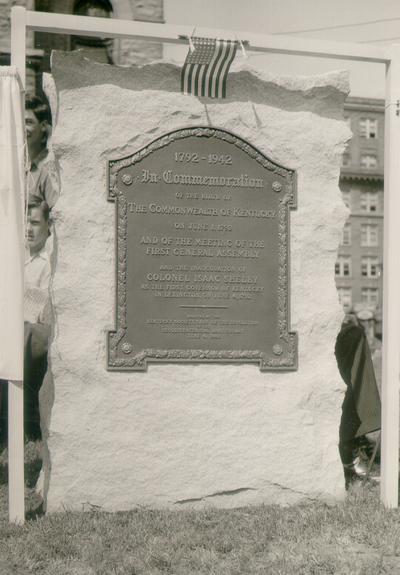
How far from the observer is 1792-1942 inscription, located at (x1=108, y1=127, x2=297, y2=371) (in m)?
5.32

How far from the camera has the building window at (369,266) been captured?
253 feet

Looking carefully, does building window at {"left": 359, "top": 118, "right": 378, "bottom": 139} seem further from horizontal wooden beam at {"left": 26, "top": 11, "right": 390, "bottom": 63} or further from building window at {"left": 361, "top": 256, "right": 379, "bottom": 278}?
horizontal wooden beam at {"left": 26, "top": 11, "right": 390, "bottom": 63}

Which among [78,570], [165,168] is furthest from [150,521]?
[165,168]

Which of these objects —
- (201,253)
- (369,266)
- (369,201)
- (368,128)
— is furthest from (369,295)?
(201,253)

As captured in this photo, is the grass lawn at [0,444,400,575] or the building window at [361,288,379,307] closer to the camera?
the grass lawn at [0,444,400,575]

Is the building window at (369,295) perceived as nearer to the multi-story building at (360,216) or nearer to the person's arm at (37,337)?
the multi-story building at (360,216)

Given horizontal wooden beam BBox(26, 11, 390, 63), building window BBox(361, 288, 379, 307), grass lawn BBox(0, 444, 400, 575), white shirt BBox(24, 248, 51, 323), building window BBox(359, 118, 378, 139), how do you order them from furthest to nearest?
building window BBox(359, 118, 378, 139) < building window BBox(361, 288, 379, 307) < white shirt BBox(24, 248, 51, 323) < horizontal wooden beam BBox(26, 11, 390, 63) < grass lawn BBox(0, 444, 400, 575)

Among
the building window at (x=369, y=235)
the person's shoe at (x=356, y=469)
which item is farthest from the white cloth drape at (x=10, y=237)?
the building window at (x=369, y=235)

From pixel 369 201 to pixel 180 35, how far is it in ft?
244

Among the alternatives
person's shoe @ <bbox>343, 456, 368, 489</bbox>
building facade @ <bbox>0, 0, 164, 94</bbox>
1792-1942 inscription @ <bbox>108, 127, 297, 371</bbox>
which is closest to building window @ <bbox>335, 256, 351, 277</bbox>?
building facade @ <bbox>0, 0, 164, 94</bbox>

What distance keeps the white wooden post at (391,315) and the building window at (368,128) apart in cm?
7646

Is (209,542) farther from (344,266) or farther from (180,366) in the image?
(344,266)

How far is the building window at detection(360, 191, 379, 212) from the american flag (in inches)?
2817

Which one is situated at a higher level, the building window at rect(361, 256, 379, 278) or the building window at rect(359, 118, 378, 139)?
the building window at rect(359, 118, 378, 139)
